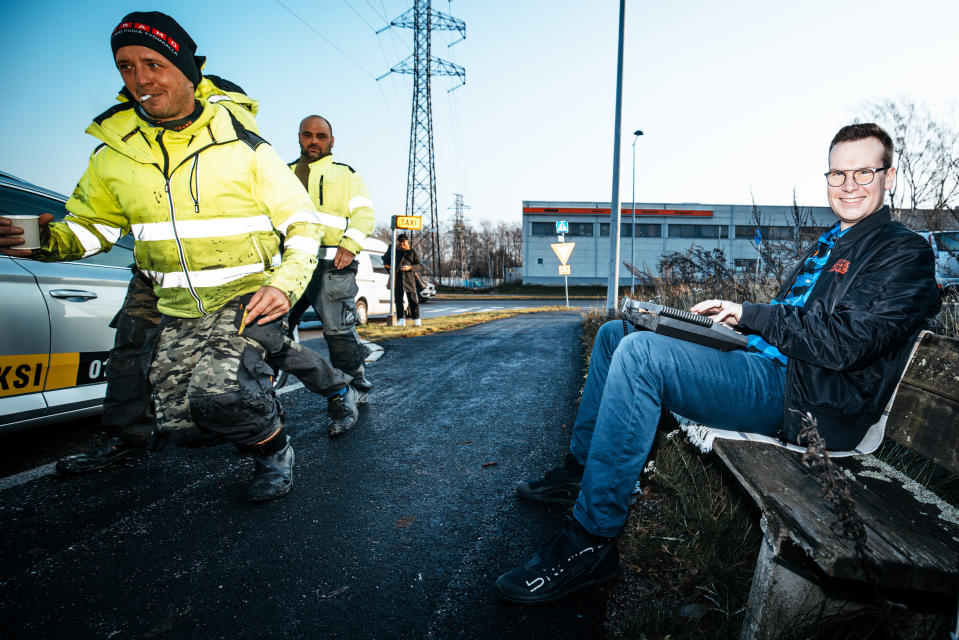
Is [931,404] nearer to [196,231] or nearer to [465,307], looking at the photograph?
[196,231]

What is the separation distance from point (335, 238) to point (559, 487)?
2661 mm

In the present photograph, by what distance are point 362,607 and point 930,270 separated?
2.05m

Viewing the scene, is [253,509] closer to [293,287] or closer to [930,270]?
[293,287]

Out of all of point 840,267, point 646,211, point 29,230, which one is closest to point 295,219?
point 29,230

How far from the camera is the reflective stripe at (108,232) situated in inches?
90.7

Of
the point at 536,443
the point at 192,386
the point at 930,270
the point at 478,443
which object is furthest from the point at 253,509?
the point at 930,270

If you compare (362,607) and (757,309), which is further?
(757,309)

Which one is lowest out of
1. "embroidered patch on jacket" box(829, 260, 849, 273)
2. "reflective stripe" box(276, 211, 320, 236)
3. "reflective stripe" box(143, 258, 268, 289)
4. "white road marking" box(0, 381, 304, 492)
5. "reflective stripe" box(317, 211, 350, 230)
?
"white road marking" box(0, 381, 304, 492)

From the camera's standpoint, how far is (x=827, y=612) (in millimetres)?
1154

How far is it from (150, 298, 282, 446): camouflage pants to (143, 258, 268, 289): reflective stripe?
0.40 ft

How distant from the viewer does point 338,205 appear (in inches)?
153

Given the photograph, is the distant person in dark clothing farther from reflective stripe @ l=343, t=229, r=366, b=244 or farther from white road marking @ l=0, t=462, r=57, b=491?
white road marking @ l=0, t=462, r=57, b=491

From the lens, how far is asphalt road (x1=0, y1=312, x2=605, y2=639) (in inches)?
56.4

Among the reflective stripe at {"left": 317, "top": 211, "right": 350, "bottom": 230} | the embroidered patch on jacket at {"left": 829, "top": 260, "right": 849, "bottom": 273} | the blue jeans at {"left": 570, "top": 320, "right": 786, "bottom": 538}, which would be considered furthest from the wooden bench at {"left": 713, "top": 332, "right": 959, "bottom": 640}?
the reflective stripe at {"left": 317, "top": 211, "right": 350, "bottom": 230}
